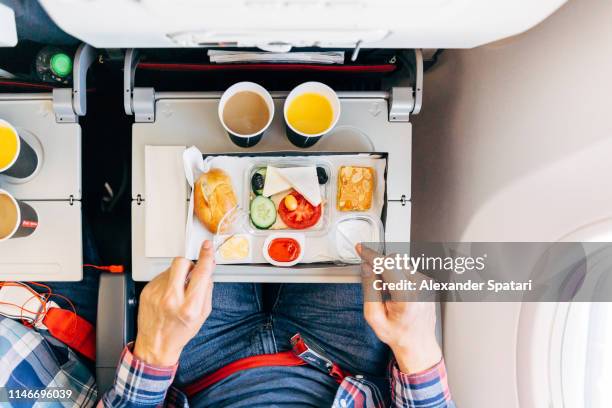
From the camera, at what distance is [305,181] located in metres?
0.96

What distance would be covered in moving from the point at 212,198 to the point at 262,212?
0.10 m

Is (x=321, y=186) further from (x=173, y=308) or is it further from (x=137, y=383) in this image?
(x=137, y=383)

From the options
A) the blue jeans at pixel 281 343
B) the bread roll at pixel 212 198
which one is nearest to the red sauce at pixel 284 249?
the bread roll at pixel 212 198

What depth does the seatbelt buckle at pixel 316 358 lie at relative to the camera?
106 cm

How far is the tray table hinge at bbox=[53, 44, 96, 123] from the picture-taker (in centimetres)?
96

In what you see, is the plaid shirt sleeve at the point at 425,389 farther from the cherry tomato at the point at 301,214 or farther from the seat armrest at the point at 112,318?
the seat armrest at the point at 112,318

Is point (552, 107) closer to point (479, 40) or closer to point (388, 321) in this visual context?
point (479, 40)

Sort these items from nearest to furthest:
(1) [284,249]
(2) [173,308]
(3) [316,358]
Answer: (2) [173,308] < (1) [284,249] < (3) [316,358]

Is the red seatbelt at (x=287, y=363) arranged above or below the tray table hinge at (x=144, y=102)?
below

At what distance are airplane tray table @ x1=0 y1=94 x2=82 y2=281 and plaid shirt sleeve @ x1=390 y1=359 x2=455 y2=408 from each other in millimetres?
695

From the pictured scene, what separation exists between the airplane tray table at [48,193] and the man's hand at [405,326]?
60 centimetres

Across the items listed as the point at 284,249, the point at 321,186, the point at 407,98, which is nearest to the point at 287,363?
the point at 284,249

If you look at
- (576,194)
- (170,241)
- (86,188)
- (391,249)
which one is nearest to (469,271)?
(391,249)

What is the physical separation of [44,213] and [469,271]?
3.01ft
